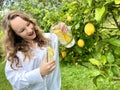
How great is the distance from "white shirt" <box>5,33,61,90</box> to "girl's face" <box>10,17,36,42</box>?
15 centimetres

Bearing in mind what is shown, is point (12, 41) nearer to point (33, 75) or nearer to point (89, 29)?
point (33, 75)

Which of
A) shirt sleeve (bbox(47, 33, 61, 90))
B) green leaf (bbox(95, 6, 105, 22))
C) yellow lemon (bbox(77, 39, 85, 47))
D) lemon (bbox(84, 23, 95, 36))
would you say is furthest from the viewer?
shirt sleeve (bbox(47, 33, 61, 90))

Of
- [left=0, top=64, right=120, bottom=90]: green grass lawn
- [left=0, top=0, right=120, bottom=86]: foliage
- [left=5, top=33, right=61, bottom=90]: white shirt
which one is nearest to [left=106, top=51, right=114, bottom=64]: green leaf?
[left=0, top=0, right=120, bottom=86]: foliage

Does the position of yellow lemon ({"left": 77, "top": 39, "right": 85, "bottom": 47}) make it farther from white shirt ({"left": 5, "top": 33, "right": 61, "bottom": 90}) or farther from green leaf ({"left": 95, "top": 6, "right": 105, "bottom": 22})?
green leaf ({"left": 95, "top": 6, "right": 105, "bottom": 22})

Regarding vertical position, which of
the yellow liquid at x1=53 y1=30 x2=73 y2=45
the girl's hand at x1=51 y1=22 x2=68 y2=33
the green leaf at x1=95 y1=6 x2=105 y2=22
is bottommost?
the yellow liquid at x1=53 y1=30 x2=73 y2=45

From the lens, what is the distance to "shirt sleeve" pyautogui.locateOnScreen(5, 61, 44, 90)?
199 centimetres

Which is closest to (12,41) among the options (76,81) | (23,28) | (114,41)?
(23,28)

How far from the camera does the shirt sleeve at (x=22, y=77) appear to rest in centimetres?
199

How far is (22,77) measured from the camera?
2037 millimetres

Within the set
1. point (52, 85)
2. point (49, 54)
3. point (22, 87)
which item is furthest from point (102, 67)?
point (52, 85)

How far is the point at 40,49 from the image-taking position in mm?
2283

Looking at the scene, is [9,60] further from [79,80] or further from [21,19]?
[79,80]

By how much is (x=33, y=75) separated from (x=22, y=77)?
9 cm

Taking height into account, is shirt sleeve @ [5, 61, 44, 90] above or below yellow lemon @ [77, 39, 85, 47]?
below
